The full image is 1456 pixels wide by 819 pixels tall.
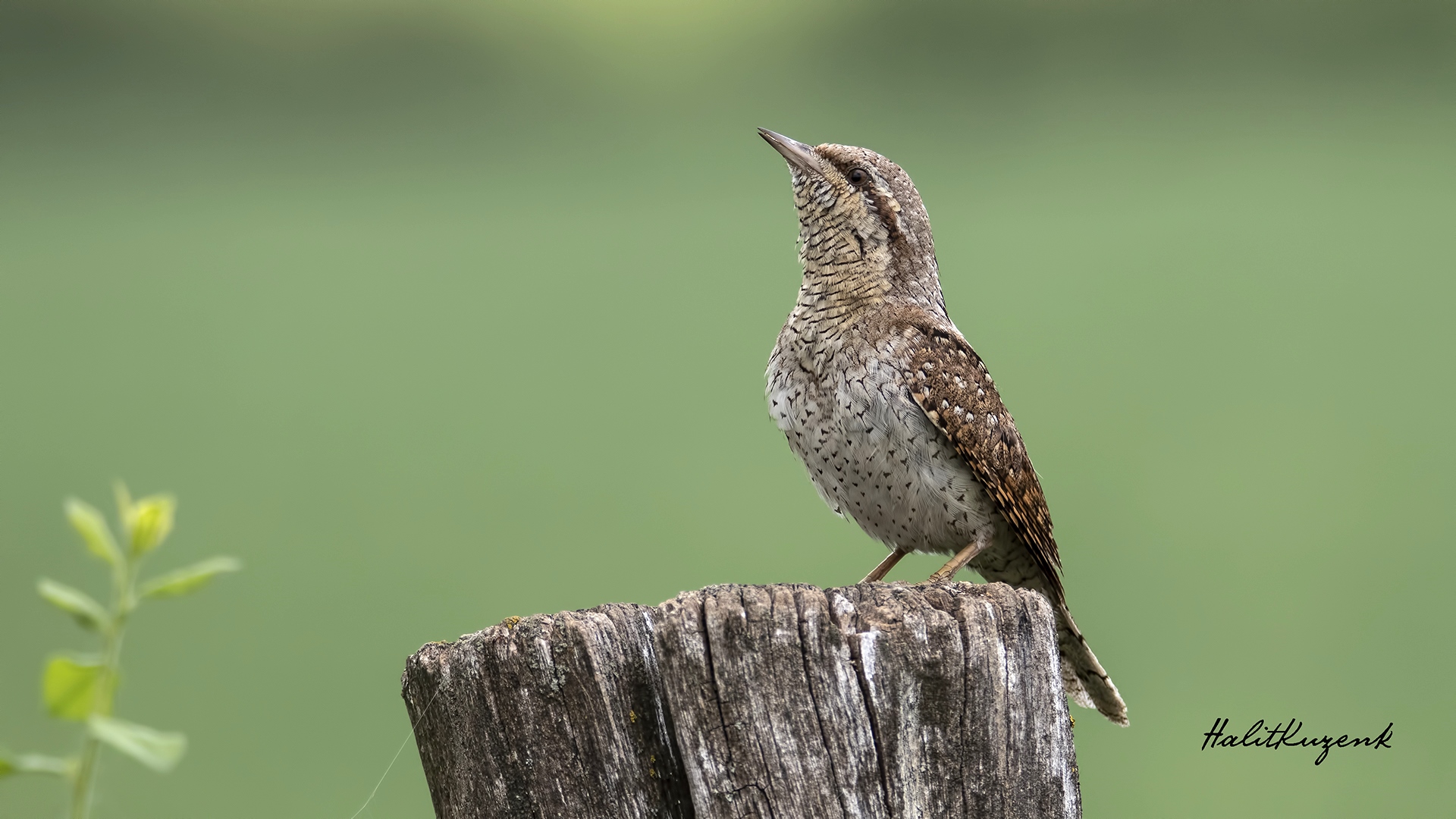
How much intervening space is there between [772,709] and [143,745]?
1.14 metres

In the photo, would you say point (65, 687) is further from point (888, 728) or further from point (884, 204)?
point (884, 204)

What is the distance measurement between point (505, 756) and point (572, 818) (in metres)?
0.13

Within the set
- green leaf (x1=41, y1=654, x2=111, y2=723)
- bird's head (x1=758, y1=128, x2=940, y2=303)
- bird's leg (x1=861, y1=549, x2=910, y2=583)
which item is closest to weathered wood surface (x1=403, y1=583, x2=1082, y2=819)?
green leaf (x1=41, y1=654, x2=111, y2=723)

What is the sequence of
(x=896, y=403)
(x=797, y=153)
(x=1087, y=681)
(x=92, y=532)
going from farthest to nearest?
(x=797, y=153)
(x=1087, y=681)
(x=896, y=403)
(x=92, y=532)

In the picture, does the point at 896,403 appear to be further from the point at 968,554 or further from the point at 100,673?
the point at 100,673

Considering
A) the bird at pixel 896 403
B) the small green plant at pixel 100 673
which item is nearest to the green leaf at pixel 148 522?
the small green plant at pixel 100 673

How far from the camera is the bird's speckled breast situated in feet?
8.73

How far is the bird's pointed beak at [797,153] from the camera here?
9.67ft

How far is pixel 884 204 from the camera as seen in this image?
2932 millimetres

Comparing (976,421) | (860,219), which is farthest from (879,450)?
(860,219)

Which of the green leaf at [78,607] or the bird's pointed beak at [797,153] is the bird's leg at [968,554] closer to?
the bird's pointed beak at [797,153]

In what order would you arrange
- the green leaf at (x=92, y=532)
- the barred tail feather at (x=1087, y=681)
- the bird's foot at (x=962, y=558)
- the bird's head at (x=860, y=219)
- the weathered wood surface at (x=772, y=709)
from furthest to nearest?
the bird's head at (x=860, y=219)
the barred tail feather at (x=1087, y=681)
the bird's foot at (x=962, y=558)
the weathered wood surface at (x=772, y=709)
the green leaf at (x=92, y=532)

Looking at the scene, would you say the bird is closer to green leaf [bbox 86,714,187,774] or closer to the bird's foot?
the bird's foot

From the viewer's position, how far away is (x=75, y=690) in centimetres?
36
